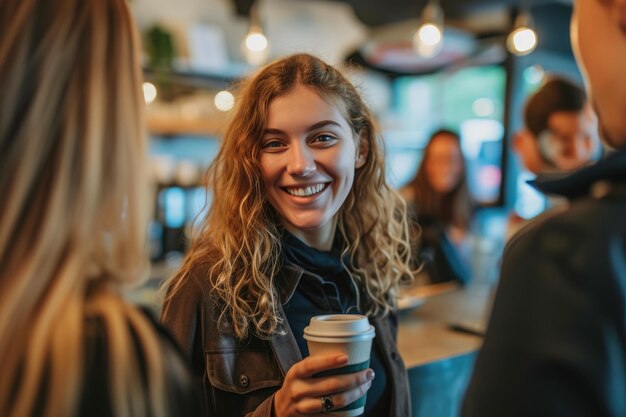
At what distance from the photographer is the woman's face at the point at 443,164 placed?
13.1ft

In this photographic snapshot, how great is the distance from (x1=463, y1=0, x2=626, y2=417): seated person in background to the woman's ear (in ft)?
A: 2.94

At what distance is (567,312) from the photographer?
76 cm

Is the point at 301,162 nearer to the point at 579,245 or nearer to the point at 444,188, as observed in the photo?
the point at 579,245

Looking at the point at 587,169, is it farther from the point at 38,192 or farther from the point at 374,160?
the point at 374,160

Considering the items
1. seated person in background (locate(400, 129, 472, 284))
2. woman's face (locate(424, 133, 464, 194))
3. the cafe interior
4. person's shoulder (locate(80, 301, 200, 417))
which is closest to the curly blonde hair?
person's shoulder (locate(80, 301, 200, 417))

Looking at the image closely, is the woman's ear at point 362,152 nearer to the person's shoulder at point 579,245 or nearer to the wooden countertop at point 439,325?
the wooden countertop at point 439,325

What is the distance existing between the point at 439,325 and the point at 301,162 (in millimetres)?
1192

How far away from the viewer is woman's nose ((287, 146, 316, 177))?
142 centimetres

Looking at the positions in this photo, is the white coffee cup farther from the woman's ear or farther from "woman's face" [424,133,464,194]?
"woman's face" [424,133,464,194]

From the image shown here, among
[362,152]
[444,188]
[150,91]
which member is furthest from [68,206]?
[150,91]

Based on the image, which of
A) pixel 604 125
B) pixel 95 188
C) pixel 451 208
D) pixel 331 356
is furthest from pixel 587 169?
pixel 451 208

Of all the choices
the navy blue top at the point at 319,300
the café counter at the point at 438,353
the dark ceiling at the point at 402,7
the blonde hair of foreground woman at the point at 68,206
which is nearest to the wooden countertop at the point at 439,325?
the café counter at the point at 438,353

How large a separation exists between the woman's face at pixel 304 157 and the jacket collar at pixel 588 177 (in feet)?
2.27

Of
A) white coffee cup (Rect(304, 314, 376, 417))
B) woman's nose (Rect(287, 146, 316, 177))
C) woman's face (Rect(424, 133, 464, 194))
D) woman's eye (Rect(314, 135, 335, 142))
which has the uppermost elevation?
woman's face (Rect(424, 133, 464, 194))
